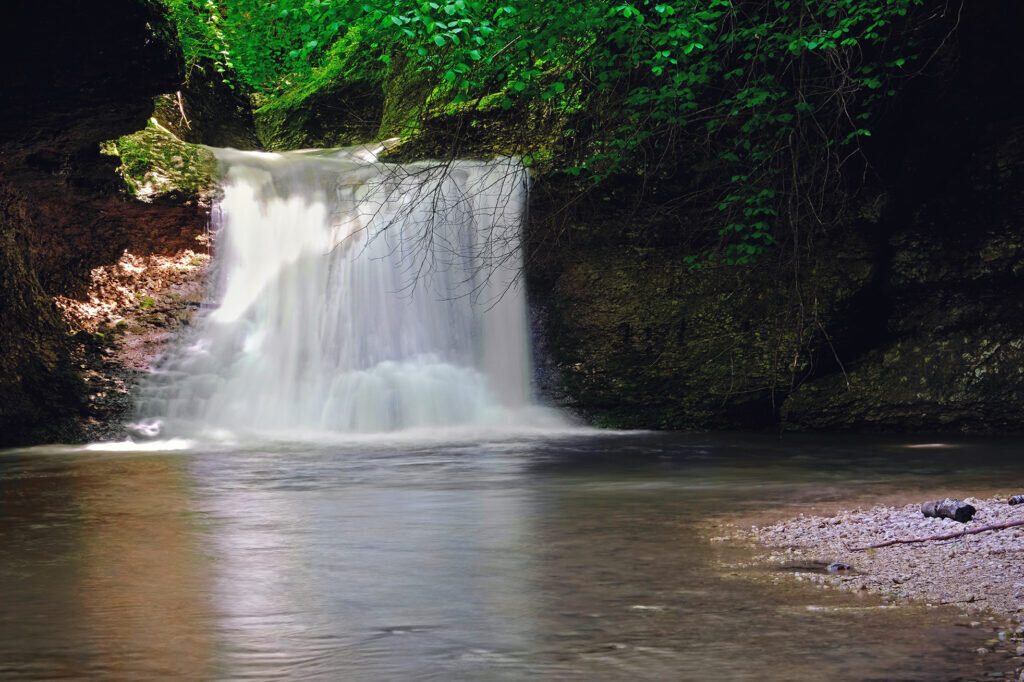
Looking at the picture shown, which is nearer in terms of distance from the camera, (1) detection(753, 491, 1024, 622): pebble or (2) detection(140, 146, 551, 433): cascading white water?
(1) detection(753, 491, 1024, 622): pebble

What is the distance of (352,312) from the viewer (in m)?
14.2

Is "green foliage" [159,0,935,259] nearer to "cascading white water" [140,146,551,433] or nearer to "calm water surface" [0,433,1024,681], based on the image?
"cascading white water" [140,146,551,433]

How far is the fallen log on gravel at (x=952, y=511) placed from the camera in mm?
5699

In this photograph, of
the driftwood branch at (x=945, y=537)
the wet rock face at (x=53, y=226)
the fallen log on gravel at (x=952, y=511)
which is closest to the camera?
the driftwood branch at (x=945, y=537)

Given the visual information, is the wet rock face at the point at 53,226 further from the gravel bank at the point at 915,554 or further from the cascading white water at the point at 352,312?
the gravel bank at the point at 915,554

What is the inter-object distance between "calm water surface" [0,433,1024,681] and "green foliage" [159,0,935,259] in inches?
122

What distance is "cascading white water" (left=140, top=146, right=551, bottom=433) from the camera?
1364 centimetres

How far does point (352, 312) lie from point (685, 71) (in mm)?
5221

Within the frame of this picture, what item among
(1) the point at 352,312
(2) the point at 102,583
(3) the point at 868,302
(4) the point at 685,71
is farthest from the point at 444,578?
(3) the point at 868,302

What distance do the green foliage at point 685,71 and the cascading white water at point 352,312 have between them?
154 centimetres

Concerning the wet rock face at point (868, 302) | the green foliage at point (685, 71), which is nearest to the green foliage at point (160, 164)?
the green foliage at point (685, 71)

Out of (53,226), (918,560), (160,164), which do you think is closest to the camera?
(918,560)

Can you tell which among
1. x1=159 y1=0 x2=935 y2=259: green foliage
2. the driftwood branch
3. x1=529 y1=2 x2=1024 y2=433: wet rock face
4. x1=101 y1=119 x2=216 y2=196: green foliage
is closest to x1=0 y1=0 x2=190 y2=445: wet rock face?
x1=101 y1=119 x2=216 y2=196: green foliage

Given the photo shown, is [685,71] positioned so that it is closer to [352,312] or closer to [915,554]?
[352,312]
